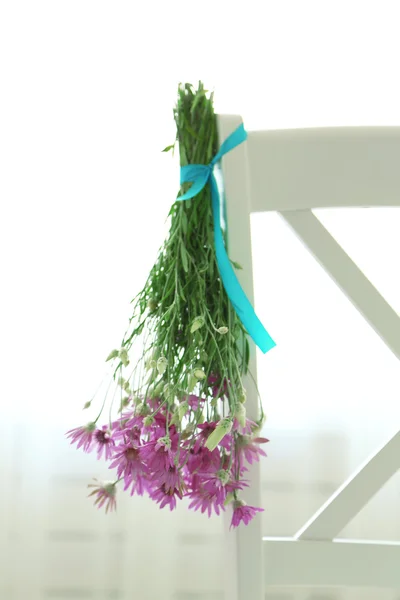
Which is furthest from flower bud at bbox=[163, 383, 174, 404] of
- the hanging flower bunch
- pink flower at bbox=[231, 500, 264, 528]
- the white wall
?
the white wall

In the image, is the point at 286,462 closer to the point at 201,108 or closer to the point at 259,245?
the point at 259,245

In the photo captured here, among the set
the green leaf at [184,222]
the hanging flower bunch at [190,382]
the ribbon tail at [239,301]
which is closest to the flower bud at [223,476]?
the hanging flower bunch at [190,382]

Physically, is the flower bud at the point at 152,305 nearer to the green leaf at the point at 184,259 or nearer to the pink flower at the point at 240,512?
the green leaf at the point at 184,259

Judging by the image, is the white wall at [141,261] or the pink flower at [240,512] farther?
the white wall at [141,261]

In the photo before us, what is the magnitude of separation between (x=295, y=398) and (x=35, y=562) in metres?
0.67

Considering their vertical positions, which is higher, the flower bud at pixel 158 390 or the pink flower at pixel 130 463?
the flower bud at pixel 158 390

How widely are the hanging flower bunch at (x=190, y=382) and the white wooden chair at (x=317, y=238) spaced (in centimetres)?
3

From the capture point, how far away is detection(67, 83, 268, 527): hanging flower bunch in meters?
0.59

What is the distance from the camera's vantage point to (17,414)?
61.3 inches

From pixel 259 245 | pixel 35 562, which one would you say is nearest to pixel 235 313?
pixel 259 245

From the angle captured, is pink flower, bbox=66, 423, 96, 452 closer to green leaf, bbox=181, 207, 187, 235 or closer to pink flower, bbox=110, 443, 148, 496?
pink flower, bbox=110, 443, 148, 496

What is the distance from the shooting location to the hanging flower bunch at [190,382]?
1.92ft

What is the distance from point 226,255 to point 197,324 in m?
0.07

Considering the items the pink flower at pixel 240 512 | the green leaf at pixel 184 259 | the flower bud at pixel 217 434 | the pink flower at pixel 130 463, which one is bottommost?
the pink flower at pixel 240 512
